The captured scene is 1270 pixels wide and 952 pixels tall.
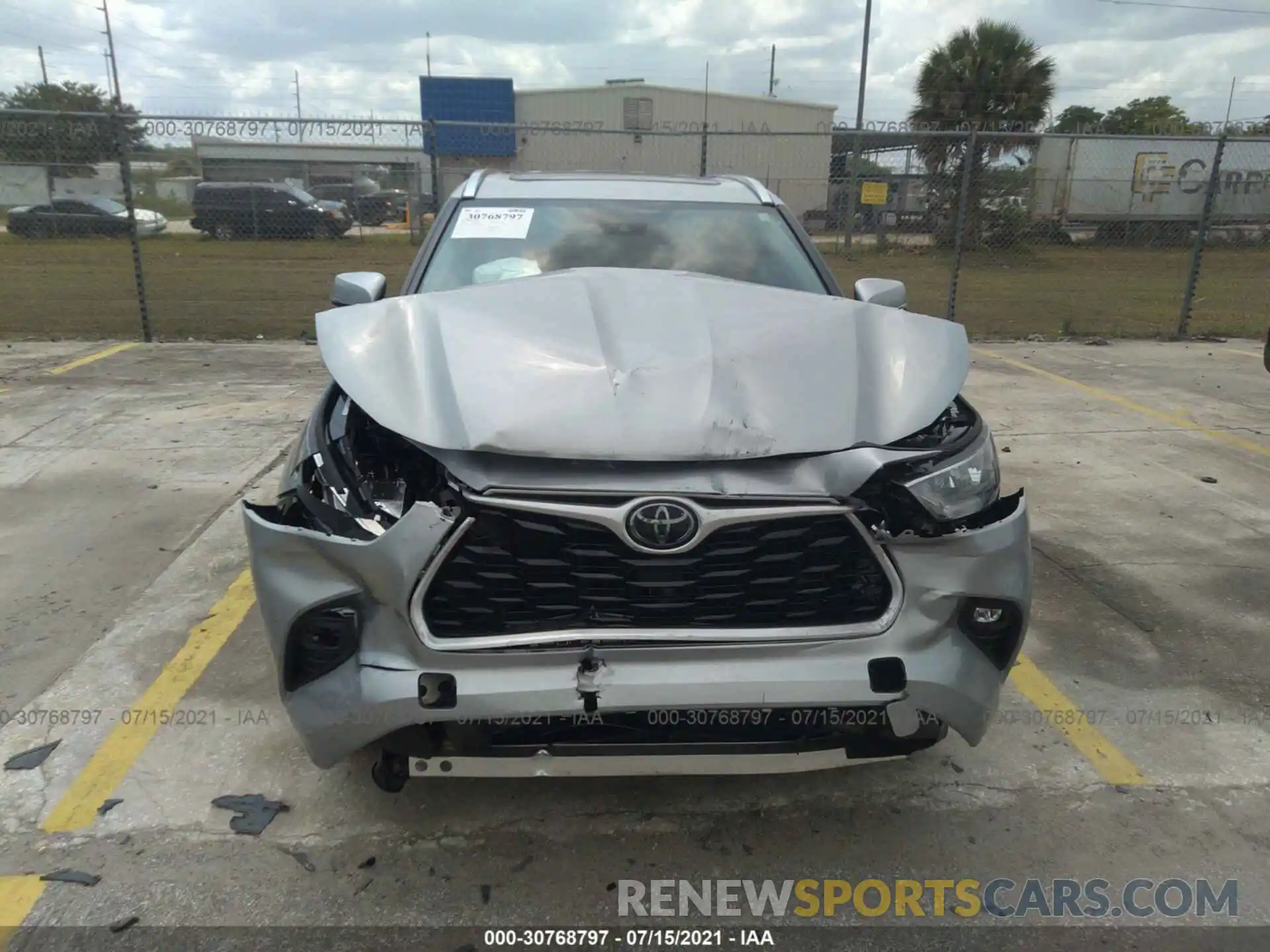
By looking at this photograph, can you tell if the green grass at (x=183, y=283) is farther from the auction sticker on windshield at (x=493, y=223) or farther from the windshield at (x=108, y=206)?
the auction sticker on windshield at (x=493, y=223)

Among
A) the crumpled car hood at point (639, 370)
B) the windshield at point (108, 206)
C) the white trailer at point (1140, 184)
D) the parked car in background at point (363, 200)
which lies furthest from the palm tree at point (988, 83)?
the crumpled car hood at point (639, 370)

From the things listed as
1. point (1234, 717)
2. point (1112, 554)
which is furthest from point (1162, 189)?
point (1234, 717)

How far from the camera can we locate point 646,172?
8.91 metres

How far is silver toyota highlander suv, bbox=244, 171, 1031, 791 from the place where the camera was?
213 cm

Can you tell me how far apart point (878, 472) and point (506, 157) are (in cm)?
2409

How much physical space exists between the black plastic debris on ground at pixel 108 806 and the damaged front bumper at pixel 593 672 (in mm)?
843

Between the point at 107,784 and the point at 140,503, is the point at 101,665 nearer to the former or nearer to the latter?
the point at 107,784

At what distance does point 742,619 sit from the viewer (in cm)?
222

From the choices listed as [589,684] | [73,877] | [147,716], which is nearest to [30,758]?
[147,716]

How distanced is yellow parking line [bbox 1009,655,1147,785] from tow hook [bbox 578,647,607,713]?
1787 mm

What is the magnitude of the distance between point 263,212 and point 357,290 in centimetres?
1932

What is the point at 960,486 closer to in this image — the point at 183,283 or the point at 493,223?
the point at 493,223

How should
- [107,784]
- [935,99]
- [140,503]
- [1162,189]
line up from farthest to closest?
[935,99], [1162,189], [140,503], [107,784]

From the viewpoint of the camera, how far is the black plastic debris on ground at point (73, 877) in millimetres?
2398
